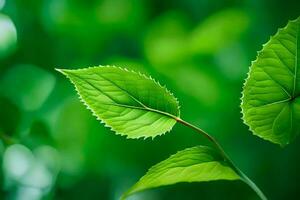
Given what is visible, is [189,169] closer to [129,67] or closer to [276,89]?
[276,89]

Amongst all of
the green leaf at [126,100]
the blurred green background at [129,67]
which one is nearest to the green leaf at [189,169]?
the green leaf at [126,100]

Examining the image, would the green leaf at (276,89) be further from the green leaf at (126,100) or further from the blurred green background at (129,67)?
the blurred green background at (129,67)

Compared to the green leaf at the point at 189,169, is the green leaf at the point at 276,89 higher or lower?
higher

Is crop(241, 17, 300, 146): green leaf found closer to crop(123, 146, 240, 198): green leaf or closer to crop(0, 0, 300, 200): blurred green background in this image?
crop(123, 146, 240, 198): green leaf

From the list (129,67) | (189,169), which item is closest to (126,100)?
(189,169)

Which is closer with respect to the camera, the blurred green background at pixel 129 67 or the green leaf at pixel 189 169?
the green leaf at pixel 189 169

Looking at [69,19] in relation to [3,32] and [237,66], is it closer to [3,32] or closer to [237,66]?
[3,32]
